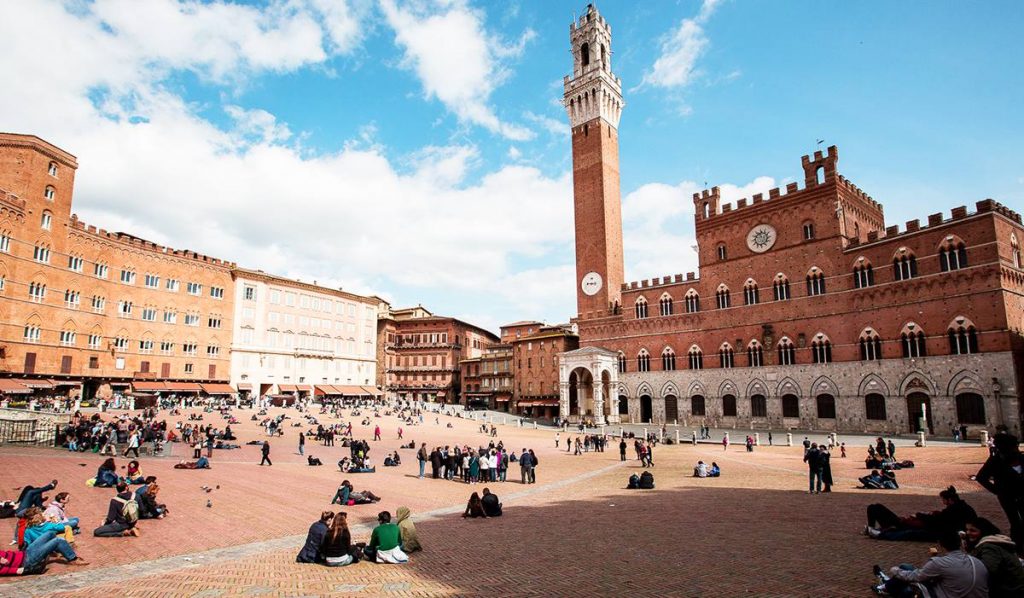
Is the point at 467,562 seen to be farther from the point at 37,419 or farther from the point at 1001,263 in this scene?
the point at 1001,263

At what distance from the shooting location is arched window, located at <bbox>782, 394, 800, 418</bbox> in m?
45.3

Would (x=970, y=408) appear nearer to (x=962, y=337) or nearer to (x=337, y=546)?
(x=962, y=337)

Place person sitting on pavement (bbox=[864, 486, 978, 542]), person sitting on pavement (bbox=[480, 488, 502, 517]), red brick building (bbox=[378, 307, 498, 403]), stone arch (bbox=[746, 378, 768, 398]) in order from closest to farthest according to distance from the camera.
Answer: person sitting on pavement (bbox=[864, 486, 978, 542]) → person sitting on pavement (bbox=[480, 488, 502, 517]) → stone arch (bbox=[746, 378, 768, 398]) → red brick building (bbox=[378, 307, 498, 403])

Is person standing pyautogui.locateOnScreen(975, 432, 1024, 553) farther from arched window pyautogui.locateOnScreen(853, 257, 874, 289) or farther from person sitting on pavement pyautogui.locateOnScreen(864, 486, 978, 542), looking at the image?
arched window pyautogui.locateOnScreen(853, 257, 874, 289)

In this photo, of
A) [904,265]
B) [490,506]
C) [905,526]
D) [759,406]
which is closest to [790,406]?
[759,406]

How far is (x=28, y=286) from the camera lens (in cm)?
4431

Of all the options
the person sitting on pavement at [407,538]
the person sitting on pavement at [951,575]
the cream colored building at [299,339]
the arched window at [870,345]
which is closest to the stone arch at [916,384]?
the arched window at [870,345]

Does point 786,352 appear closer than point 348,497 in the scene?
No

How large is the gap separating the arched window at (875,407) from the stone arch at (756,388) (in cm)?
770

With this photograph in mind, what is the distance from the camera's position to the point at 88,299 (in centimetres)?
4922

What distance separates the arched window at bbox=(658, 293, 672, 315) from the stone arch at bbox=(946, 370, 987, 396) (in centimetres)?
2318

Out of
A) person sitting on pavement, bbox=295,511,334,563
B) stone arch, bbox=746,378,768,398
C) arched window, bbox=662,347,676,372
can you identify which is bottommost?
person sitting on pavement, bbox=295,511,334,563

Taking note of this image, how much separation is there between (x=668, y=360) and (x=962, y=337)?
23.2 m

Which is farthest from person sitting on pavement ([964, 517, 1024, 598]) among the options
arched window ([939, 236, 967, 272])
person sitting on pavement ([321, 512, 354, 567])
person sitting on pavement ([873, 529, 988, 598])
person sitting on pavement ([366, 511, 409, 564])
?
arched window ([939, 236, 967, 272])
